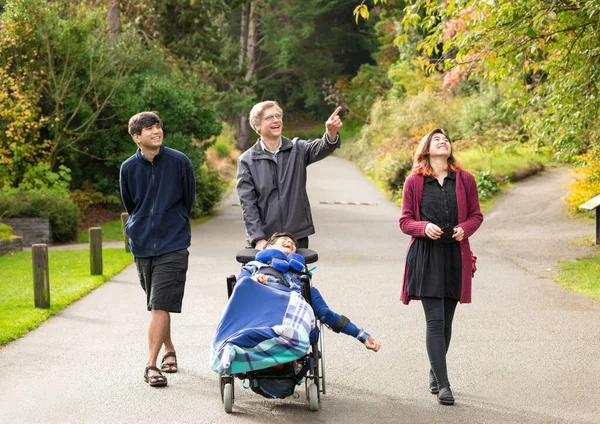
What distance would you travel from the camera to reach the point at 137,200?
7.25 metres

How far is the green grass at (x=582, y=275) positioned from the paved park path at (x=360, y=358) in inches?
10.1

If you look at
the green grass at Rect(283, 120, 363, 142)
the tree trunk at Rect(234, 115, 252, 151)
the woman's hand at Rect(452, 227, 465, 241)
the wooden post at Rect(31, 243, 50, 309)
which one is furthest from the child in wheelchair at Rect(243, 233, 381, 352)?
the tree trunk at Rect(234, 115, 252, 151)

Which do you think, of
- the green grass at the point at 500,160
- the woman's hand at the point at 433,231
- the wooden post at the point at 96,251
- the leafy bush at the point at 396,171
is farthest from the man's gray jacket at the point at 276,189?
the leafy bush at the point at 396,171

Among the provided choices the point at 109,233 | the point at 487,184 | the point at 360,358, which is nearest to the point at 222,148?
the point at 487,184

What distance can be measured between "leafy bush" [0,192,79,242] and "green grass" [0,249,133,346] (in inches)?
64.5

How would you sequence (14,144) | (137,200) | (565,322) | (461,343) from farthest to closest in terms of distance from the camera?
(14,144), (565,322), (461,343), (137,200)

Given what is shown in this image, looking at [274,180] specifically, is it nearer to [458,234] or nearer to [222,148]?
[458,234]

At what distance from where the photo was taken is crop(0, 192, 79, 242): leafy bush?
1847 cm

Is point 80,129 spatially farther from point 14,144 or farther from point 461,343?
point 461,343

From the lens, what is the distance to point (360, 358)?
8109 mm

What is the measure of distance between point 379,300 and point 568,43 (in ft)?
14.5

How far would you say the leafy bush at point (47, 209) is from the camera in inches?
727

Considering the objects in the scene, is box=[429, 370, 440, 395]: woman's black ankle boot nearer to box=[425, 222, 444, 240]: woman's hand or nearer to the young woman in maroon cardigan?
the young woman in maroon cardigan

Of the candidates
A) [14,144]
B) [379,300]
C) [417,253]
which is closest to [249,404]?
[417,253]
